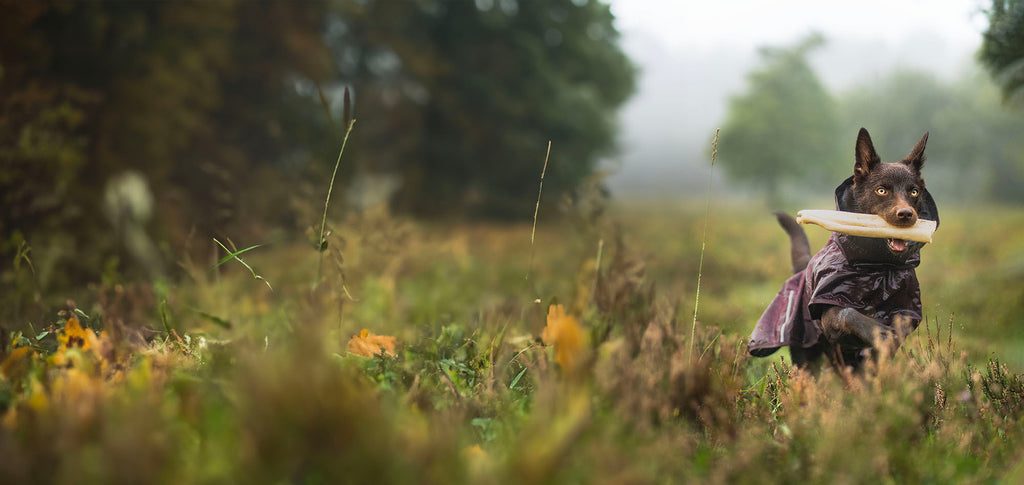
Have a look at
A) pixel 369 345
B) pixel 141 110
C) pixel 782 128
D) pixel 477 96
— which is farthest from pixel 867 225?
pixel 782 128

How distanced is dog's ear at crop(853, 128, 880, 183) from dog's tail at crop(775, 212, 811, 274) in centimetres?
52

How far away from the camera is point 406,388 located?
2.45m

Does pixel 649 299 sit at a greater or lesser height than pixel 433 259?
greater

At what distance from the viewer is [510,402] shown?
2.29 metres

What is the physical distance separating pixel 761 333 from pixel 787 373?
27 centimetres

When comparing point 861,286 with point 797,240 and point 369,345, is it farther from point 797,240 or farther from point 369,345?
point 369,345

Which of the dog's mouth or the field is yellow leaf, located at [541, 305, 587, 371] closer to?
the field

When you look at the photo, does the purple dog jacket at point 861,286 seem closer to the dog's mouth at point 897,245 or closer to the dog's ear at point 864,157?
the dog's mouth at point 897,245

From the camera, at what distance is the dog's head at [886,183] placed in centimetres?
210

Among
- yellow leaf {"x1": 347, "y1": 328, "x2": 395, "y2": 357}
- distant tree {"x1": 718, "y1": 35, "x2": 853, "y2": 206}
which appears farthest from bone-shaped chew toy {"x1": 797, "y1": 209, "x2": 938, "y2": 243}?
distant tree {"x1": 718, "y1": 35, "x2": 853, "y2": 206}

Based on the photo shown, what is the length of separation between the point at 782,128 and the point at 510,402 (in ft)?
102

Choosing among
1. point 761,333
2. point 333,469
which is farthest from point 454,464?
point 761,333

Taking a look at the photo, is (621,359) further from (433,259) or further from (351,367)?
(433,259)

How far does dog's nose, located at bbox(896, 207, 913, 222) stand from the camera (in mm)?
1979
